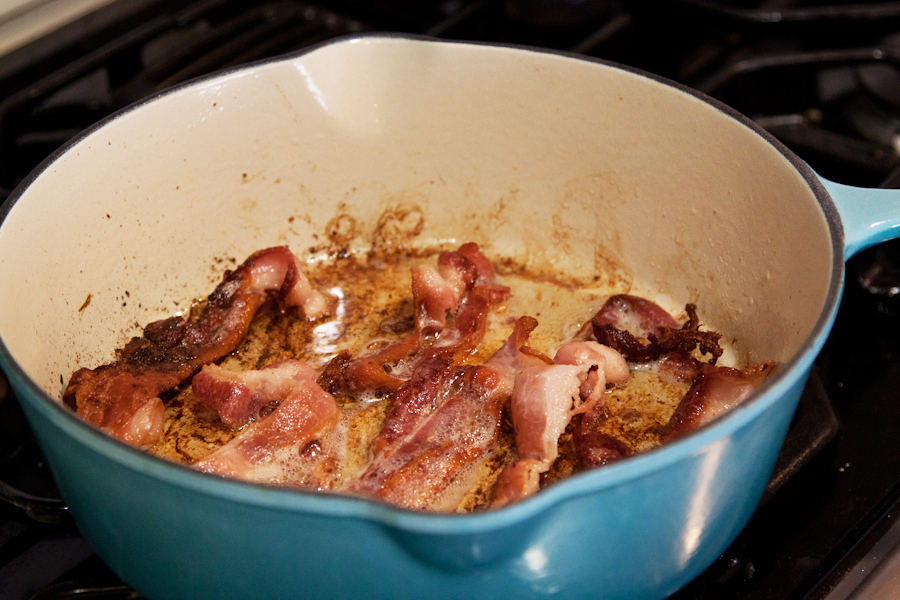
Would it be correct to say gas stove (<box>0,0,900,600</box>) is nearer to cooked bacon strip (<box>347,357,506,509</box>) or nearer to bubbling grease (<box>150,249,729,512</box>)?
bubbling grease (<box>150,249,729,512</box>)

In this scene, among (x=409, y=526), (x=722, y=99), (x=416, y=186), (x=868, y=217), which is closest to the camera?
(x=409, y=526)

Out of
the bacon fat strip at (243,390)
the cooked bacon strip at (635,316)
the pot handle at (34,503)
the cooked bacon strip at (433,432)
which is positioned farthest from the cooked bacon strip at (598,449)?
the pot handle at (34,503)

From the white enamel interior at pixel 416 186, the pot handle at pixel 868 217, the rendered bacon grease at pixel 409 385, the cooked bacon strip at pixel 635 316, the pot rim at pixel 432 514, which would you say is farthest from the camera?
the cooked bacon strip at pixel 635 316

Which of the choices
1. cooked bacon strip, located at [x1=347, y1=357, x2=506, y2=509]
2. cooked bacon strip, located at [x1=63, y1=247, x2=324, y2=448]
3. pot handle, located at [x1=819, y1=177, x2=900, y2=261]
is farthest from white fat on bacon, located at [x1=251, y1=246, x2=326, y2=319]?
pot handle, located at [x1=819, y1=177, x2=900, y2=261]

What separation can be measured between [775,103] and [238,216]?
1203mm

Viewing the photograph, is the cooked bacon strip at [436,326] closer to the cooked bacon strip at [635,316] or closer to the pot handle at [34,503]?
the cooked bacon strip at [635,316]

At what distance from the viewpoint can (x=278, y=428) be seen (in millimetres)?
1000

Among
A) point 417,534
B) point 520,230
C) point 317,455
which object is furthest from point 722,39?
point 417,534

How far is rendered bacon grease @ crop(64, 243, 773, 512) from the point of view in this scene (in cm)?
97

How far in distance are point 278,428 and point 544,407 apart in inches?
13.2

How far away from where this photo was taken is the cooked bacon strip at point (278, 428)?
3.14 ft

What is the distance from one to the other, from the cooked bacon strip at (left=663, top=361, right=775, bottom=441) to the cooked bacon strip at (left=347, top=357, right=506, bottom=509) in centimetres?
23

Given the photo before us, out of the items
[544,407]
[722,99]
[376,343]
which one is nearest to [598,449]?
[544,407]

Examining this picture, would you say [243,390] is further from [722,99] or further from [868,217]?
[722,99]
